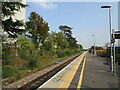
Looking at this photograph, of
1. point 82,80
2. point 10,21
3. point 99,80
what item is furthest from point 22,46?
point 99,80

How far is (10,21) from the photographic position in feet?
27.6

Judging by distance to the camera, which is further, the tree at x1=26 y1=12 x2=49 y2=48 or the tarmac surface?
the tree at x1=26 y1=12 x2=49 y2=48

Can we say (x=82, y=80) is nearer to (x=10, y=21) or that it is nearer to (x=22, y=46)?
(x=10, y=21)

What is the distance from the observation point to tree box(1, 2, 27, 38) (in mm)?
8102

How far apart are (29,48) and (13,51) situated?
2.84 m

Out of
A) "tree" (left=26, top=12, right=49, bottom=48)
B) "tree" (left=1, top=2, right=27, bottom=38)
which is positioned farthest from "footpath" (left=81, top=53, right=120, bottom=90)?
"tree" (left=26, top=12, right=49, bottom=48)

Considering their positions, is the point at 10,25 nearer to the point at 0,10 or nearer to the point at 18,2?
the point at 0,10

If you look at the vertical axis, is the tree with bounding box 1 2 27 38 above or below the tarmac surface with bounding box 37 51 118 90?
above

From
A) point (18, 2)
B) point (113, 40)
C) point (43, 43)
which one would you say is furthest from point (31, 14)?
point (113, 40)

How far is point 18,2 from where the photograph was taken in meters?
8.51

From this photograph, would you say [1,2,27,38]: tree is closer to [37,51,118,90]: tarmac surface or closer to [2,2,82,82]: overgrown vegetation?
[2,2,82,82]: overgrown vegetation

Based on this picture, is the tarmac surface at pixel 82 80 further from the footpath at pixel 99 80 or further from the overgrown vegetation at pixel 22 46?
the overgrown vegetation at pixel 22 46

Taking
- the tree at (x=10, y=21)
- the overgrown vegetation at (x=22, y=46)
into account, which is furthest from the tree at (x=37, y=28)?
the tree at (x=10, y=21)

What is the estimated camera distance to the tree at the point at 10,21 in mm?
8102
